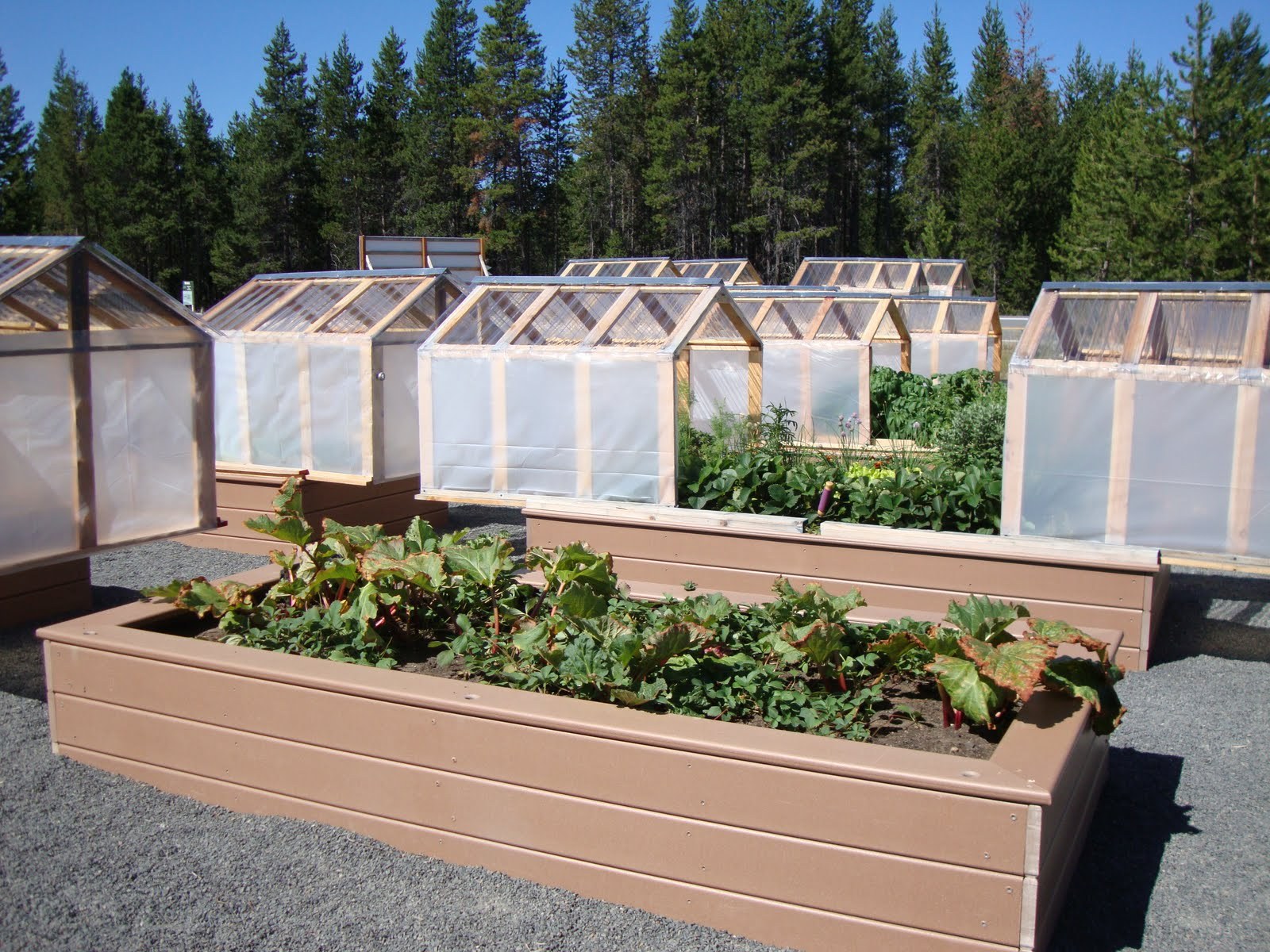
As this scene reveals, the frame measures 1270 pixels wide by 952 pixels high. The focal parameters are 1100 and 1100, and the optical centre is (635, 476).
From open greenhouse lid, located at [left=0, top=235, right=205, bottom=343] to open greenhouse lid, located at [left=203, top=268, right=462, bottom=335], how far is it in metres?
2.85

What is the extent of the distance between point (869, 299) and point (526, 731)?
9727mm

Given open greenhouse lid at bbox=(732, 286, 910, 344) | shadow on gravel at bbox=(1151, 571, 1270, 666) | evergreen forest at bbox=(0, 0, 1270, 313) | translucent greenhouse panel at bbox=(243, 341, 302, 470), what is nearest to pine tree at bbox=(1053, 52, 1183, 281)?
evergreen forest at bbox=(0, 0, 1270, 313)

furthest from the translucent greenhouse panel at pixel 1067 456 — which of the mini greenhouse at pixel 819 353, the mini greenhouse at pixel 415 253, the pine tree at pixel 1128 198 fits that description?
the pine tree at pixel 1128 198

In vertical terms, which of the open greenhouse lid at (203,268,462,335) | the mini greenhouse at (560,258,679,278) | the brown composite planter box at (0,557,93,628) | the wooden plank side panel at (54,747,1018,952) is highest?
the mini greenhouse at (560,258,679,278)

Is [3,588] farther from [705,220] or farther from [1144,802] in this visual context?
[705,220]

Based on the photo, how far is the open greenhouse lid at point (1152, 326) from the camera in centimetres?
638

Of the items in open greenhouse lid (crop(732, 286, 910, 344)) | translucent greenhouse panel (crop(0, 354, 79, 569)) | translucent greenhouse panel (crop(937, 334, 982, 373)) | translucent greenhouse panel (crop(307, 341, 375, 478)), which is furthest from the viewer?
translucent greenhouse panel (crop(937, 334, 982, 373))

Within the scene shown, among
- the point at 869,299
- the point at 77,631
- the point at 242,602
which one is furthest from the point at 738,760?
the point at 869,299

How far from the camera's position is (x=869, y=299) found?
12406 millimetres

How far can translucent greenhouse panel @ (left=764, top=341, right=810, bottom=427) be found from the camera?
1169 centimetres

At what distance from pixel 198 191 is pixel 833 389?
3991cm

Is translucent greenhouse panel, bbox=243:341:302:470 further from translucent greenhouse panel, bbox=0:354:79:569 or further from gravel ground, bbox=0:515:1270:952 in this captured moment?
gravel ground, bbox=0:515:1270:952

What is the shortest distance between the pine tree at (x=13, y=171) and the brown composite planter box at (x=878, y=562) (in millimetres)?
Answer: 38486

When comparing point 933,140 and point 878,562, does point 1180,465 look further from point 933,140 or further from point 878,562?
point 933,140
